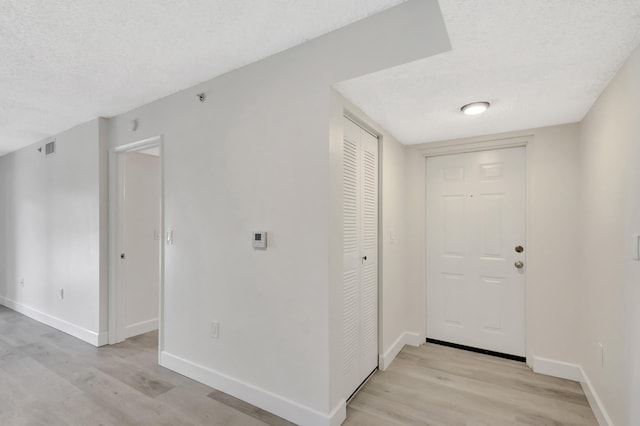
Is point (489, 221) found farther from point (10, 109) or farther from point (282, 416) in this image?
point (10, 109)

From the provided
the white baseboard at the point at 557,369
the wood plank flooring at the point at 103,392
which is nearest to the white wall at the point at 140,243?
the wood plank flooring at the point at 103,392

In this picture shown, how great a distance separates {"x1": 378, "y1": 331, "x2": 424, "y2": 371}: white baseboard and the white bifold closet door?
64 millimetres

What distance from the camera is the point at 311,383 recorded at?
1944mm

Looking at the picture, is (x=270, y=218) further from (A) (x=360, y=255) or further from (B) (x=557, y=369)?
(B) (x=557, y=369)

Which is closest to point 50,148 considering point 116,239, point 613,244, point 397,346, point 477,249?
point 116,239

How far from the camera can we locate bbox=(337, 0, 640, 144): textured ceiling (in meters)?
1.30

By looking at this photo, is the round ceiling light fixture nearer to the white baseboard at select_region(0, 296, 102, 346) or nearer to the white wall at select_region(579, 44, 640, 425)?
the white wall at select_region(579, 44, 640, 425)

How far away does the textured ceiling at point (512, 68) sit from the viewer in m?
1.30

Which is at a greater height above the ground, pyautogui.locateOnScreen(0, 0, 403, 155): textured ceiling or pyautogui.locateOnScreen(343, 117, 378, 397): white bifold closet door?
pyautogui.locateOnScreen(0, 0, 403, 155): textured ceiling

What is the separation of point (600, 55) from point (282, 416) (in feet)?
9.00

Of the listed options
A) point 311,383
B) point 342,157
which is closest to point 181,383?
point 311,383

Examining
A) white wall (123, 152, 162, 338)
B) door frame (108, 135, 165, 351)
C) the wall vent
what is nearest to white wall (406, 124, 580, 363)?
white wall (123, 152, 162, 338)

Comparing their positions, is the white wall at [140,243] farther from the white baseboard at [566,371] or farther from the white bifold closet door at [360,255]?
the white baseboard at [566,371]

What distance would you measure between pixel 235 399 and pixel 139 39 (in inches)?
98.5
